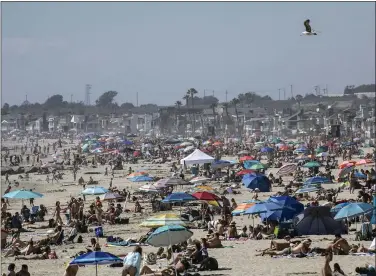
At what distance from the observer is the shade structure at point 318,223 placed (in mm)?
17656

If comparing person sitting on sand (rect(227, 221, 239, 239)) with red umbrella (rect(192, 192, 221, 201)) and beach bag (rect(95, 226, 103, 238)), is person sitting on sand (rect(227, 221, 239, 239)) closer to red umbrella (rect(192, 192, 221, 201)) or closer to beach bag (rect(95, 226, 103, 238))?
red umbrella (rect(192, 192, 221, 201))

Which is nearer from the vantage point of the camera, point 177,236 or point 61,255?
point 177,236

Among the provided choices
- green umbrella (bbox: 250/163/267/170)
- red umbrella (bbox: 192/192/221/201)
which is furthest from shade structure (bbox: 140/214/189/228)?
green umbrella (bbox: 250/163/267/170)

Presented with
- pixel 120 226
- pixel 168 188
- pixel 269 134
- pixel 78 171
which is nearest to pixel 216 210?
pixel 120 226

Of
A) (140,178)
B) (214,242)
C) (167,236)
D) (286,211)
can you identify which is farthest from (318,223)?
(140,178)

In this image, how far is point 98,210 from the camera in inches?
896

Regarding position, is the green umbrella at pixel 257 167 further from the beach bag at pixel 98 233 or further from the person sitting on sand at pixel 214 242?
the person sitting on sand at pixel 214 242

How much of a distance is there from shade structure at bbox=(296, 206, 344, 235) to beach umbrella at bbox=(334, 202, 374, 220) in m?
0.40

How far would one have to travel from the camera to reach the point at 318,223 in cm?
1769

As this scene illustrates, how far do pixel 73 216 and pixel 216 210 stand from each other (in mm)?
4147

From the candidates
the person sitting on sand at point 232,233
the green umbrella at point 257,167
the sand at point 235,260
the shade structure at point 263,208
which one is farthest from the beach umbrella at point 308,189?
the green umbrella at point 257,167

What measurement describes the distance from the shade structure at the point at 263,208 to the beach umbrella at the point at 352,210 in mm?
1444

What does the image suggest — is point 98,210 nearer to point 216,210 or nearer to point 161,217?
point 216,210

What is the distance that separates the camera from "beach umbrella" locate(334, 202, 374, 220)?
56.1 ft
